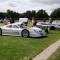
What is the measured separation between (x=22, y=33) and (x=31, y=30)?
813mm

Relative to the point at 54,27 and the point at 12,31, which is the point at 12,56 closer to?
the point at 12,31

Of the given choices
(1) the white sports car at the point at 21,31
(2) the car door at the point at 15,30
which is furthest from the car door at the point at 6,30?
(2) the car door at the point at 15,30

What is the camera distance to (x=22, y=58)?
9938 millimetres

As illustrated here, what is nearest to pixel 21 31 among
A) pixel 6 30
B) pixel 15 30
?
pixel 15 30

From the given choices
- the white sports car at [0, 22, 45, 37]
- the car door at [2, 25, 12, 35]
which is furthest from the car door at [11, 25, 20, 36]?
the car door at [2, 25, 12, 35]

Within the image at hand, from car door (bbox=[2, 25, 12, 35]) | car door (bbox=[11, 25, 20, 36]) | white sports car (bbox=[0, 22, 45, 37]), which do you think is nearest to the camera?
white sports car (bbox=[0, 22, 45, 37])

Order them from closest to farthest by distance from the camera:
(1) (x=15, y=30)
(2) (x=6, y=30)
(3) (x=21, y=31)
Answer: (3) (x=21, y=31), (1) (x=15, y=30), (2) (x=6, y=30)

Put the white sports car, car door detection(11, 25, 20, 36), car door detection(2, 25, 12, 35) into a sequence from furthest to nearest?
1. car door detection(2, 25, 12, 35)
2. car door detection(11, 25, 20, 36)
3. the white sports car

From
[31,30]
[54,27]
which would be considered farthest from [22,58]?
[54,27]

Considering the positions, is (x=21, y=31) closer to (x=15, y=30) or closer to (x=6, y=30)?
(x=15, y=30)

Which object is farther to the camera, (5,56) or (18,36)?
(18,36)

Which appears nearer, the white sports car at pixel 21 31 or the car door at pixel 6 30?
the white sports car at pixel 21 31

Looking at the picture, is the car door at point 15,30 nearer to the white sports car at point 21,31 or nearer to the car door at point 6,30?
the white sports car at point 21,31

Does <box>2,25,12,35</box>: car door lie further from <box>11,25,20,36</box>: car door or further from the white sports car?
<box>11,25,20,36</box>: car door
